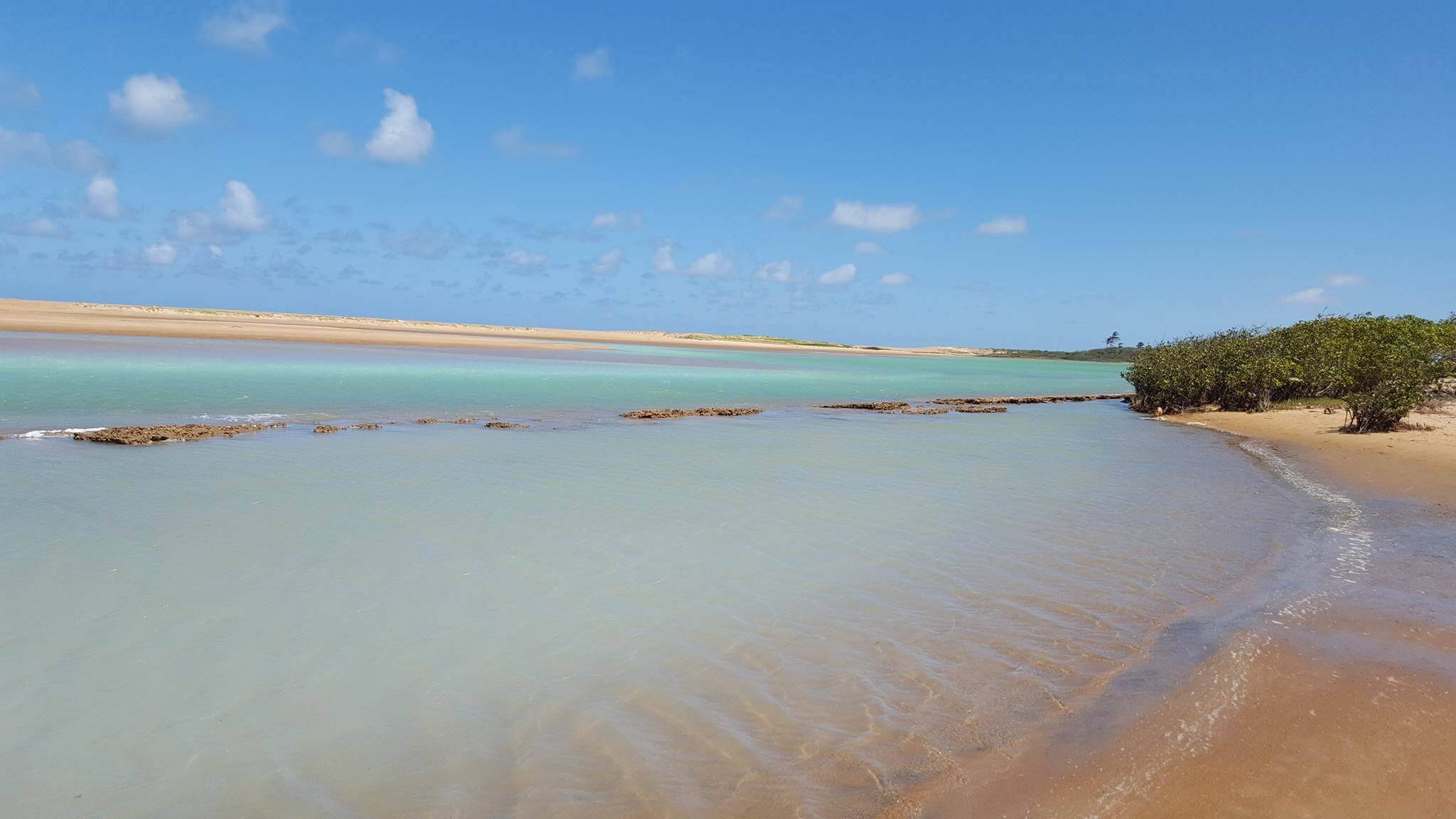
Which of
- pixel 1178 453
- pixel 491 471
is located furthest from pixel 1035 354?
pixel 491 471

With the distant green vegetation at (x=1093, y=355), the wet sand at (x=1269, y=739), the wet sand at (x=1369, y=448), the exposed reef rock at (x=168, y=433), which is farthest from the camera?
the distant green vegetation at (x=1093, y=355)

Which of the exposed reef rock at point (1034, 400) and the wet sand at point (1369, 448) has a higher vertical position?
the exposed reef rock at point (1034, 400)

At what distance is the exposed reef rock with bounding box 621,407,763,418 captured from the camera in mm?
19719

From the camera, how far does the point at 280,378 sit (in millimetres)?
25328

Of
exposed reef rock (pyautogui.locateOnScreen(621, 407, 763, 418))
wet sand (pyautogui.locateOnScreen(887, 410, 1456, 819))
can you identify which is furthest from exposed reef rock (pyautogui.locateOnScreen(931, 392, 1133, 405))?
wet sand (pyautogui.locateOnScreen(887, 410, 1456, 819))

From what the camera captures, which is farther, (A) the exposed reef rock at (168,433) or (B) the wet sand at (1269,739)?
(A) the exposed reef rock at (168,433)

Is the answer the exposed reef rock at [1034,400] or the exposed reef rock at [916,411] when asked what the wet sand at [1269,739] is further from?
the exposed reef rock at [1034,400]

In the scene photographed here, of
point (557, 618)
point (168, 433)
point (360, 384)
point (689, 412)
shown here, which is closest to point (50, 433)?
point (168, 433)

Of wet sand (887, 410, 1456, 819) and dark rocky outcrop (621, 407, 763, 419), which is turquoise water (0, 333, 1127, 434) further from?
wet sand (887, 410, 1456, 819)

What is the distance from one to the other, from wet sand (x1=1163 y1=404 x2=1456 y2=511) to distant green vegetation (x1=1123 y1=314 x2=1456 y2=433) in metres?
1.37

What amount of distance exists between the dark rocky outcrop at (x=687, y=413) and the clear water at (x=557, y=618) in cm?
674

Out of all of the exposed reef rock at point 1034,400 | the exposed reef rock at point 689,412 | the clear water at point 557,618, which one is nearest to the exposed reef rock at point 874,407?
the exposed reef rock at point 689,412

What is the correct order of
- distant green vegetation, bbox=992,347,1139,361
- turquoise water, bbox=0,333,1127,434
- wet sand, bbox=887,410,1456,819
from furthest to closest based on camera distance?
distant green vegetation, bbox=992,347,1139,361 → turquoise water, bbox=0,333,1127,434 → wet sand, bbox=887,410,1456,819

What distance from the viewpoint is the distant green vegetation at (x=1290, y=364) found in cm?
2367
